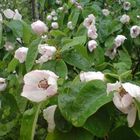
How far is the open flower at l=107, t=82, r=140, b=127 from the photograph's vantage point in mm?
922

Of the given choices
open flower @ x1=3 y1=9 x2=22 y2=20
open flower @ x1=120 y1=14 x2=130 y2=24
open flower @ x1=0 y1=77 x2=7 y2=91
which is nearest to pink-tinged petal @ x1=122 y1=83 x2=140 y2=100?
open flower @ x1=0 y1=77 x2=7 y2=91

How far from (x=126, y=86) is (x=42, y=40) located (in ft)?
1.81

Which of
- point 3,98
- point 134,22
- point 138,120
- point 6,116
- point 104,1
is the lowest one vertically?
point 104,1

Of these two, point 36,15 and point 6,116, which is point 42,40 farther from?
point 36,15

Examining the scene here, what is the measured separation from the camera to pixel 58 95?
3.33ft

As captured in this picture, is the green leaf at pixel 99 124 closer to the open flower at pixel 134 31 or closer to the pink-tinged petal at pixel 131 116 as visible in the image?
the pink-tinged petal at pixel 131 116

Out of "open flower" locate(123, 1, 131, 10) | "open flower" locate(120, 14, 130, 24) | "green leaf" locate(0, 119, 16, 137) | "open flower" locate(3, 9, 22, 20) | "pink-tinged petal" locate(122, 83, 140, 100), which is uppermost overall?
"pink-tinged petal" locate(122, 83, 140, 100)

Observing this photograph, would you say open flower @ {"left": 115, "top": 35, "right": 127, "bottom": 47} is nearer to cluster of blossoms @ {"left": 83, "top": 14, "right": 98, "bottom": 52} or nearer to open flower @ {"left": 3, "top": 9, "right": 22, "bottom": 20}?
cluster of blossoms @ {"left": 83, "top": 14, "right": 98, "bottom": 52}

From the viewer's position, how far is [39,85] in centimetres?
104

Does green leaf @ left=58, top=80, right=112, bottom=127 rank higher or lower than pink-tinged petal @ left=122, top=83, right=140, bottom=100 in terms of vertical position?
lower

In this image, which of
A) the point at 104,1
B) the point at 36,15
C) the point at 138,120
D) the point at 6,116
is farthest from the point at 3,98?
the point at 36,15

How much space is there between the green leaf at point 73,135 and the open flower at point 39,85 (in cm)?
8

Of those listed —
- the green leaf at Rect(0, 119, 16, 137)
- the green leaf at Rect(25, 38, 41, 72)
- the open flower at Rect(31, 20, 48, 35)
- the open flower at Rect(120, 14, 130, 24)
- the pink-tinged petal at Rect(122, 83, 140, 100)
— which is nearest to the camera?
the pink-tinged petal at Rect(122, 83, 140, 100)

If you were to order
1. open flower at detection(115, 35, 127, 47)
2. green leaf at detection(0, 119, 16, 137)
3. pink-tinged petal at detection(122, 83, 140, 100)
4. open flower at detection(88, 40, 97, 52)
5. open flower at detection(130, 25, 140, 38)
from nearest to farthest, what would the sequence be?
1. pink-tinged petal at detection(122, 83, 140, 100)
2. green leaf at detection(0, 119, 16, 137)
3. open flower at detection(88, 40, 97, 52)
4. open flower at detection(115, 35, 127, 47)
5. open flower at detection(130, 25, 140, 38)
